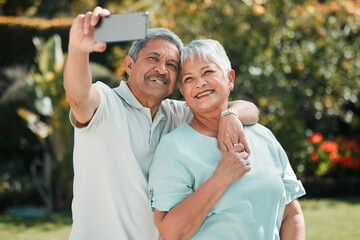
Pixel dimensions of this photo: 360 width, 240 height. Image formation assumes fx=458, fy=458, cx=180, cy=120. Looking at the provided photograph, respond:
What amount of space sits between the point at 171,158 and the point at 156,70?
555mm

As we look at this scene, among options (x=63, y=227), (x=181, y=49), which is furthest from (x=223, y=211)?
(x=63, y=227)

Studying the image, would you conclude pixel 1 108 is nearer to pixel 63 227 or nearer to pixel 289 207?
pixel 63 227

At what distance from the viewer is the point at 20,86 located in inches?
324

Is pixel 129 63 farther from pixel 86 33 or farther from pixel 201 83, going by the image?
pixel 86 33

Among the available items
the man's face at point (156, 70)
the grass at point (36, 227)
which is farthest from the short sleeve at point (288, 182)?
the grass at point (36, 227)

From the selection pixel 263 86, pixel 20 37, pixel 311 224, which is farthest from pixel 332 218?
pixel 20 37

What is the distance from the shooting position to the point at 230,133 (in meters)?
2.04

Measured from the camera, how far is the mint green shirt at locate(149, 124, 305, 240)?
6.23 ft

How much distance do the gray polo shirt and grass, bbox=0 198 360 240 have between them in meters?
3.70

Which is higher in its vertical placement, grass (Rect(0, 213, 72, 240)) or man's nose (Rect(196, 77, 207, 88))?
man's nose (Rect(196, 77, 207, 88))

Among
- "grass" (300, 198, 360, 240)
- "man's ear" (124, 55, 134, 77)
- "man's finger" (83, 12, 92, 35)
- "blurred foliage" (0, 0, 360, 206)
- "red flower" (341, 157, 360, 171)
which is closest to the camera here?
"man's finger" (83, 12, 92, 35)

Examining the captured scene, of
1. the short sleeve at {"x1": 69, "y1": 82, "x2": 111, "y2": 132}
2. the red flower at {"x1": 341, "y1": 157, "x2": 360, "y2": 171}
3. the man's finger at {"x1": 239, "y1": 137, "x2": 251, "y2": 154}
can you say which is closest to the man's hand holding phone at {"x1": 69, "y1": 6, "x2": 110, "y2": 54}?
the short sleeve at {"x1": 69, "y1": 82, "x2": 111, "y2": 132}

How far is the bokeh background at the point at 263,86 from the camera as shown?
738 centimetres

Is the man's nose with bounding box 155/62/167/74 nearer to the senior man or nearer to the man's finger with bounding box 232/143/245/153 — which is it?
the senior man
